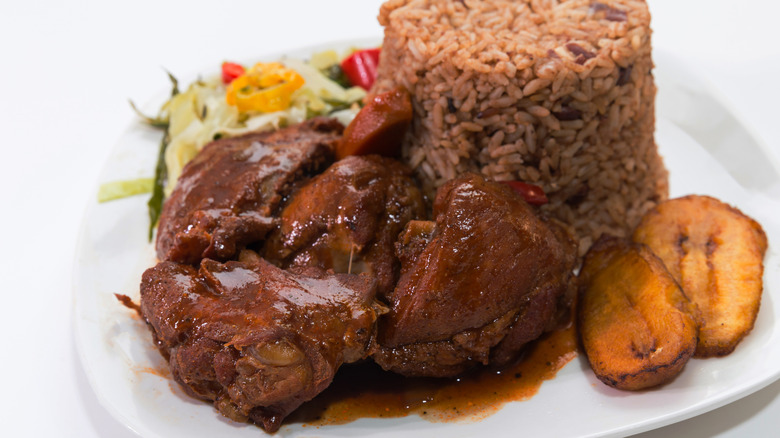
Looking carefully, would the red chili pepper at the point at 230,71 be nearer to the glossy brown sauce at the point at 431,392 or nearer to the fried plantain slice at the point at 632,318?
the glossy brown sauce at the point at 431,392

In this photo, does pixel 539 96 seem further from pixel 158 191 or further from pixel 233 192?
pixel 158 191

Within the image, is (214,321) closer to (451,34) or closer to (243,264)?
(243,264)

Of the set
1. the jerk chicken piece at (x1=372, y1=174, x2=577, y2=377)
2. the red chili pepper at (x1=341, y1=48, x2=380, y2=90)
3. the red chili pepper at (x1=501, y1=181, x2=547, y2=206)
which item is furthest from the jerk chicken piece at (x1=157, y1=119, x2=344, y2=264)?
the red chili pepper at (x1=341, y1=48, x2=380, y2=90)

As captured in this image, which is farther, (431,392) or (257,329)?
(431,392)

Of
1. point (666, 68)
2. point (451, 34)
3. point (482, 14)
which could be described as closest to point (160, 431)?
point (451, 34)

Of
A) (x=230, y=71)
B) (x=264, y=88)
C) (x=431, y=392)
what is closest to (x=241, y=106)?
(x=264, y=88)

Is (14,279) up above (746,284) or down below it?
below
